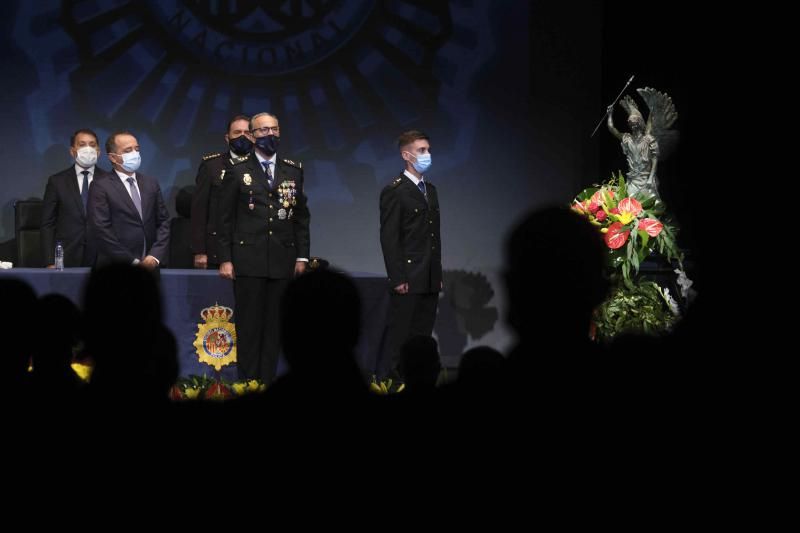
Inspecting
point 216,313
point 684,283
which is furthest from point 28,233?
point 684,283

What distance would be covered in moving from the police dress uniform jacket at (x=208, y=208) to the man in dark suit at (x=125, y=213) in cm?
21

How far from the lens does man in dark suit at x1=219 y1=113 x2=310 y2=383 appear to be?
4.32 metres

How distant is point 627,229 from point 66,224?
10.3 ft

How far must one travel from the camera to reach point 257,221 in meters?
4.35

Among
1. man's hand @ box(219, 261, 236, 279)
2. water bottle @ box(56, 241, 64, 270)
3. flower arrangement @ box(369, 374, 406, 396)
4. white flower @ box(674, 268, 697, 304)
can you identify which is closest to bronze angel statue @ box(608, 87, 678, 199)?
white flower @ box(674, 268, 697, 304)

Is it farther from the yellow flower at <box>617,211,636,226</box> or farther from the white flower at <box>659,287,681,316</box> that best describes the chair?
the white flower at <box>659,287,681,316</box>

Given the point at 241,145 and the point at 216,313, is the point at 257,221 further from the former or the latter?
the point at 241,145

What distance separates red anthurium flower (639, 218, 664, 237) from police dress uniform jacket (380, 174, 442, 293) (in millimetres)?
1112

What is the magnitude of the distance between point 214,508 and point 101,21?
18.5ft

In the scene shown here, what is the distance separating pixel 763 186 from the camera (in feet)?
6.13

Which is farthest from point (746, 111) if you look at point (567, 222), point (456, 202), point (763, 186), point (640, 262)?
point (567, 222)

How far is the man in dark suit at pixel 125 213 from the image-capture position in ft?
16.0

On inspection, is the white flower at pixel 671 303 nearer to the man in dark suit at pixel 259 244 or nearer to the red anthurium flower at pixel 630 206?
the red anthurium flower at pixel 630 206

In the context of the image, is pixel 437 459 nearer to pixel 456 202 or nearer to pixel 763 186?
pixel 763 186
